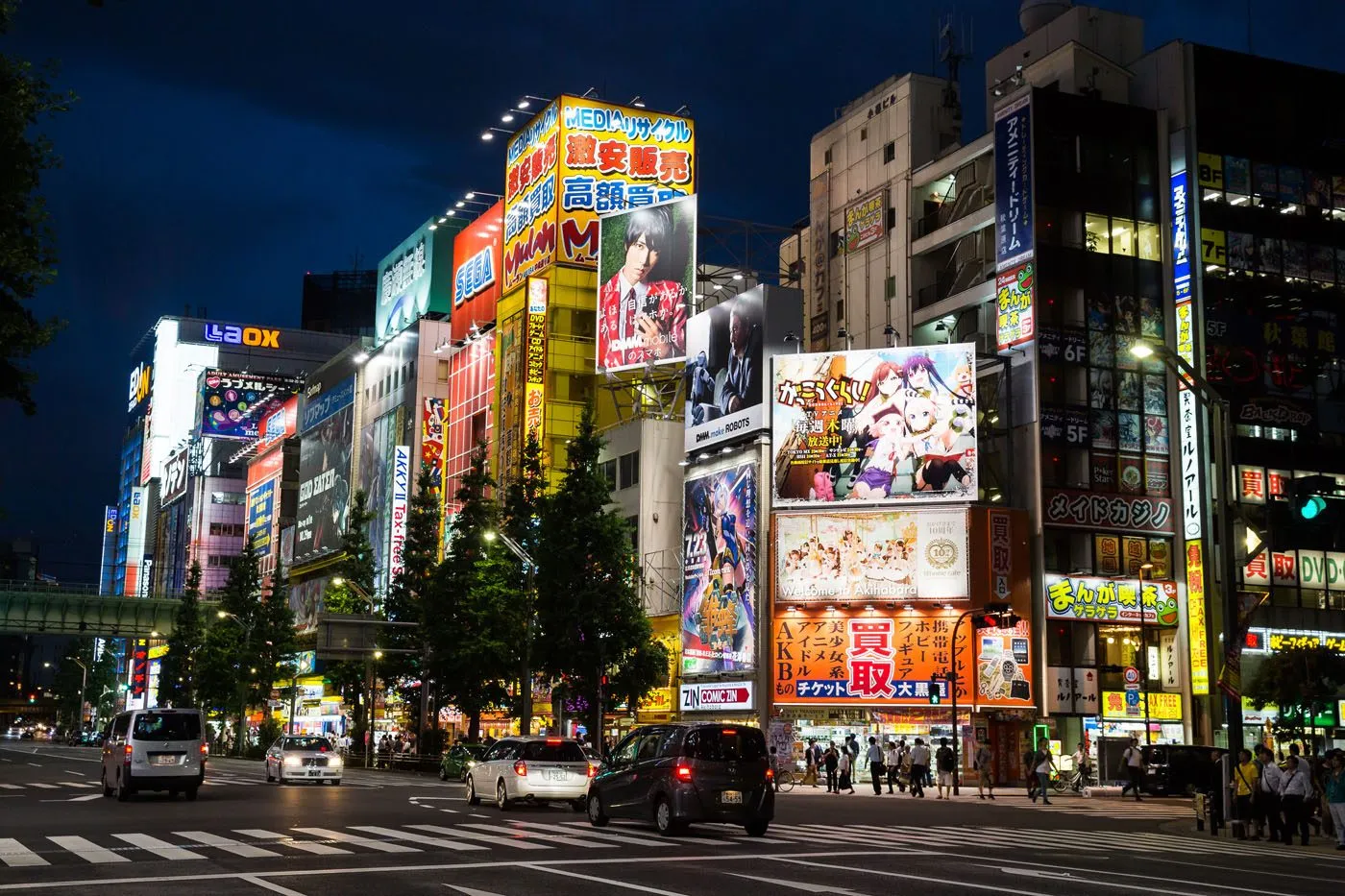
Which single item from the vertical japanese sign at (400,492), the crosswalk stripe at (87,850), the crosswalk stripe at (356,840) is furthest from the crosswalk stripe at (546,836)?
the vertical japanese sign at (400,492)

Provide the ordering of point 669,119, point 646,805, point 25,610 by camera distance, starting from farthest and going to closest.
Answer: point 25,610
point 669,119
point 646,805

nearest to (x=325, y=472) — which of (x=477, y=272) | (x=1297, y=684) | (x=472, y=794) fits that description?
(x=477, y=272)

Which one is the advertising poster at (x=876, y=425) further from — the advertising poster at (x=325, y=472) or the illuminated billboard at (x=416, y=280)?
the advertising poster at (x=325, y=472)

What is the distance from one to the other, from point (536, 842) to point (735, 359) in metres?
42.1

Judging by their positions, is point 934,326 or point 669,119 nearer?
point 934,326

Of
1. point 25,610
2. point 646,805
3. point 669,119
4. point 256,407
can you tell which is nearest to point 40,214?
point 646,805

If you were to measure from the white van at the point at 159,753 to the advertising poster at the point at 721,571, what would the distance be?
27823 millimetres

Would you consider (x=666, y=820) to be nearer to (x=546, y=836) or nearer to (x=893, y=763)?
(x=546, y=836)

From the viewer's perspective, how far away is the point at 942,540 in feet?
179

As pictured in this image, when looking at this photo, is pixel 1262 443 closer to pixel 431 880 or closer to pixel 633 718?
pixel 633 718

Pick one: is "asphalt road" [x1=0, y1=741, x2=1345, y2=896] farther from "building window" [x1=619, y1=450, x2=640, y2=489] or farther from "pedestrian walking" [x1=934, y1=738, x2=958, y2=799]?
"building window" [x1=619, y1=450, x2=640, y2=489]

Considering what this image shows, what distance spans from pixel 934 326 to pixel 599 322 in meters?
16.8

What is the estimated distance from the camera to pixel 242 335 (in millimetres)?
180125

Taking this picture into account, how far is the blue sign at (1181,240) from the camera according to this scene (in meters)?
59.1
